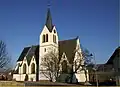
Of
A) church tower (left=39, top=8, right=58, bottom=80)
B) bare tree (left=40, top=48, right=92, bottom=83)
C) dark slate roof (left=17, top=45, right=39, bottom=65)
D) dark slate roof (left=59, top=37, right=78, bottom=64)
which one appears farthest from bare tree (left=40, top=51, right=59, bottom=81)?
dark slate roof (left=17, top=45, right=39, bottom=65)

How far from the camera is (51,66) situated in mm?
62656

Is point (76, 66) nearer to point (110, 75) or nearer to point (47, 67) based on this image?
point (47, 67)

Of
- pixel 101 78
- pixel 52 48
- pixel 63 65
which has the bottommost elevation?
pixel 101 78

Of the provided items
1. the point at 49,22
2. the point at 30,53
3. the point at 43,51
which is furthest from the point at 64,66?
the point at 49,22

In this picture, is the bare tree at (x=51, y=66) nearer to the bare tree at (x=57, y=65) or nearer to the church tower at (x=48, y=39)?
the bare tree at (x=57, y=65)

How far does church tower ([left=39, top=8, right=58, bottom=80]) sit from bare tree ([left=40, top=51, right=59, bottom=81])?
16.5 ft

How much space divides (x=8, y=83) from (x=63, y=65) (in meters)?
42.6

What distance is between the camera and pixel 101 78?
7194cm

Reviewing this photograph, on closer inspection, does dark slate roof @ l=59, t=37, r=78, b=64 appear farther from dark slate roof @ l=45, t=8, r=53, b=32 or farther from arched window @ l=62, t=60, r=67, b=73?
dark slate roof @ l=45, t=8, r=53, b=32

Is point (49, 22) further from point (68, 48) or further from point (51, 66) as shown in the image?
point (51, 66)

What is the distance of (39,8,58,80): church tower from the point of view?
72.6 meters

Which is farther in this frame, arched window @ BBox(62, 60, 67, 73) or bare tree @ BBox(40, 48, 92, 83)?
arched window @ BBox(62, 60, 67, 73)

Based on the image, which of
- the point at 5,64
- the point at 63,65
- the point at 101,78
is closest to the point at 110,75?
the point at 101,78

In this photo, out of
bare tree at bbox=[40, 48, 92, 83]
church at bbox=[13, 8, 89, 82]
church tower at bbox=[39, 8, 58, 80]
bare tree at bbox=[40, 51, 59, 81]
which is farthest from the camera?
church tower at bbox=[39, 8, 58, 80]
